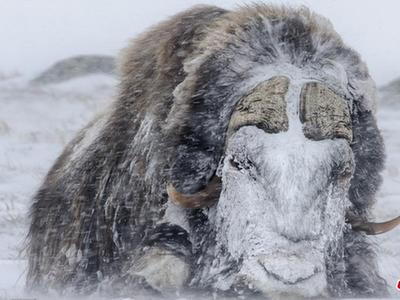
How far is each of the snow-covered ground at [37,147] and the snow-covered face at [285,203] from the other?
86 centimetres

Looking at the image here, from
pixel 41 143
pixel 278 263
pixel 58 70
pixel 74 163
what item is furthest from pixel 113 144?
pixel 58 70

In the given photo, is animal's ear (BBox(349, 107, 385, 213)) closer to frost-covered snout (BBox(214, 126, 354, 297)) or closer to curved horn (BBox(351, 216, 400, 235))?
curved horn (BBox(351, 216, 400, 235))

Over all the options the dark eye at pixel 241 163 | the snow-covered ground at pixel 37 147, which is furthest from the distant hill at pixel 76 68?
the dark eye at pixel 241 163

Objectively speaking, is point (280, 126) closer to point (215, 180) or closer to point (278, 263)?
point (215, 180)

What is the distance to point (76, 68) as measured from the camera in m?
11.3

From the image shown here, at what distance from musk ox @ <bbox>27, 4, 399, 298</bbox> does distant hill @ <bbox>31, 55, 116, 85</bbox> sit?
6.44 meters

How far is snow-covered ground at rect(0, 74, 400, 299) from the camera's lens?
5430 millimetres

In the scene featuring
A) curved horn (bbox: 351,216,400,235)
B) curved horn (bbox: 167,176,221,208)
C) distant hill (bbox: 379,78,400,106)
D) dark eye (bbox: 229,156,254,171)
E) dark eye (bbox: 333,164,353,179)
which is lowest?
distant hill (bbox: 379,78,400,106)

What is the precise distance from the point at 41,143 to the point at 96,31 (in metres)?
4.01

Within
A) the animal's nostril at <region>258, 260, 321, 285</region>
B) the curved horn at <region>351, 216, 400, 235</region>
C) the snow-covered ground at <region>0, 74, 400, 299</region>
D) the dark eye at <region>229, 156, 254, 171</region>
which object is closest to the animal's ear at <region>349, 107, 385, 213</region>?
the curved horn at <region>351, 216, 400, 235</region>

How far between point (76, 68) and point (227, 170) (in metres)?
7.43

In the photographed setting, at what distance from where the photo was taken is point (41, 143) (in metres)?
9.02

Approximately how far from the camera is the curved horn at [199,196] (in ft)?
13.5

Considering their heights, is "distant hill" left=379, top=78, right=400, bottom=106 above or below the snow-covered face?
below
